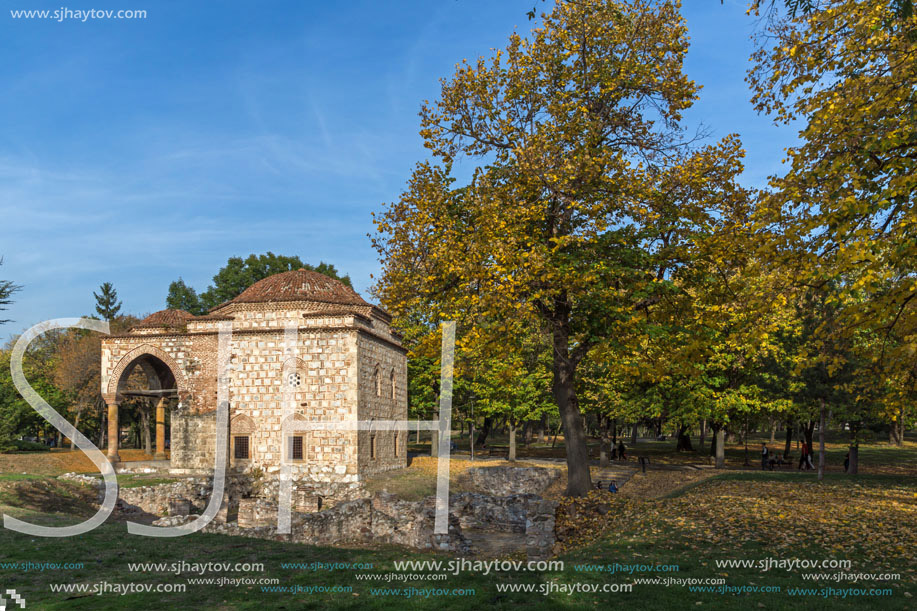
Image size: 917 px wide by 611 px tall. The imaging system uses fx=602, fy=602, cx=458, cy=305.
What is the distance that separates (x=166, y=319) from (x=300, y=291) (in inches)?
403

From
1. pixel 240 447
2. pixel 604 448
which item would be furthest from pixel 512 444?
pixel 240 447

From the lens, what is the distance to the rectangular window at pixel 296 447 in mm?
29984

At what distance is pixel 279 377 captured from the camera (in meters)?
31.0

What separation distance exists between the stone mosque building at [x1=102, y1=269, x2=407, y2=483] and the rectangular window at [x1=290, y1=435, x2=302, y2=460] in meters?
0.05

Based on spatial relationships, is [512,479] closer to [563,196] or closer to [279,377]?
[279,377]

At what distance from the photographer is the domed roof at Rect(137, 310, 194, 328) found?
34.5m

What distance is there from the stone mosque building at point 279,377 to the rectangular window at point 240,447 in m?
0.06

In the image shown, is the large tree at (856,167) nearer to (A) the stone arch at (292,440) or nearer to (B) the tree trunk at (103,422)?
(A) the stone arch at (292,440)

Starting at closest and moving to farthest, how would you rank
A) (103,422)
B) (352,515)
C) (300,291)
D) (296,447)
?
(352,515) → (296,447) → (300,291) → (103,422)

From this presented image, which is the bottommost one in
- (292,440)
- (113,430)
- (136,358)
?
(292,440)

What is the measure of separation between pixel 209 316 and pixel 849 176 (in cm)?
3098

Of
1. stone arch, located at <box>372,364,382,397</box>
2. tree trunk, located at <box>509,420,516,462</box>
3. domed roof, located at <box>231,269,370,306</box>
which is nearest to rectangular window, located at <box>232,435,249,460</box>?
stone arch, located at <box>372,364,382,397</box>

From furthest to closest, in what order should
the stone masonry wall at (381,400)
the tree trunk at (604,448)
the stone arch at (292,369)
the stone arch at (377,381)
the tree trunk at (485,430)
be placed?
1. the tree trunk at (485,430)
2. the tree trunk at (604,448)
3. the stone arch at (377,381)
4. the stone masonry wall at (381,400)
5. the stone arch at (292,369)

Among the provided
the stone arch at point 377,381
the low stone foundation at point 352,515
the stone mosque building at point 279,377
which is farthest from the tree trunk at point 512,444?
the low stone foundation at point 352,515
